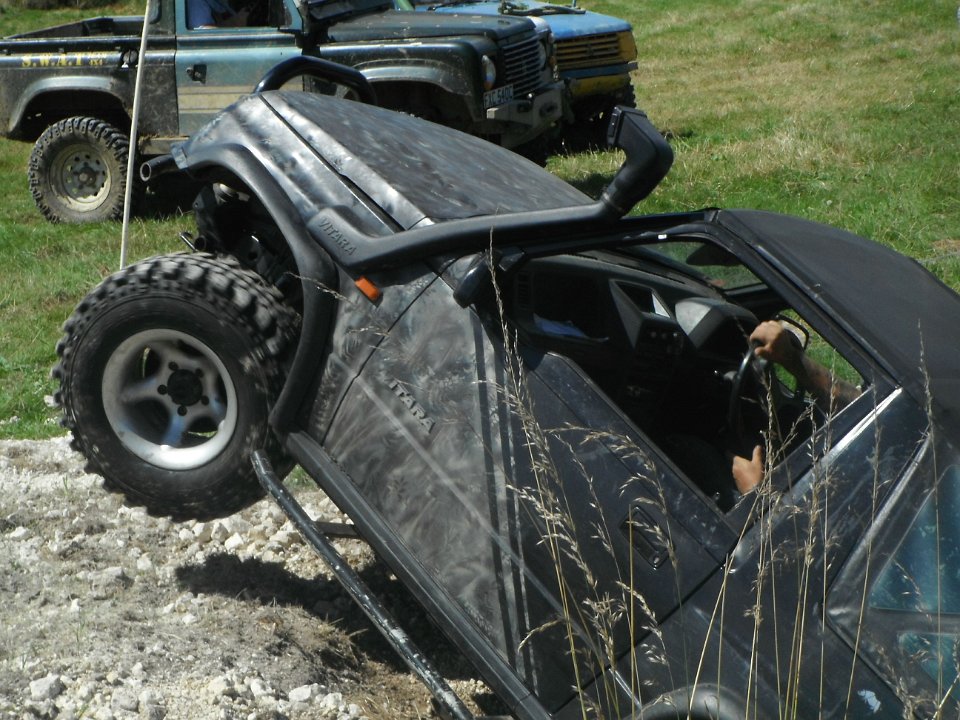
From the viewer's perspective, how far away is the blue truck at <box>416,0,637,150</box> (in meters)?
11.5

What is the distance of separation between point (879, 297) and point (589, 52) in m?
8.98

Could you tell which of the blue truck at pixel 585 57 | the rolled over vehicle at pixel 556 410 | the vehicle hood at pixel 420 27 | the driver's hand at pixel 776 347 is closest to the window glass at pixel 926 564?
the rolled over vehicle at pixel 556 410

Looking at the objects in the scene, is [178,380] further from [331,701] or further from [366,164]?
[331,701]

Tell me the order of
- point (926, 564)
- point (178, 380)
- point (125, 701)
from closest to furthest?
point (926, 564) → point (125, 701) → point (178, 380)

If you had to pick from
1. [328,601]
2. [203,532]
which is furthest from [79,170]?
[328,601]

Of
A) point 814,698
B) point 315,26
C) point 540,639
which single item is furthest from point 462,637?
point 315,26

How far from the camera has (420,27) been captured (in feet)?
29.9

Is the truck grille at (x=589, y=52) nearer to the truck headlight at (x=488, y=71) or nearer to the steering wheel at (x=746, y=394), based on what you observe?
the truck headlight at (x=488, y=71)

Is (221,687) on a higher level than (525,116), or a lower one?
lower

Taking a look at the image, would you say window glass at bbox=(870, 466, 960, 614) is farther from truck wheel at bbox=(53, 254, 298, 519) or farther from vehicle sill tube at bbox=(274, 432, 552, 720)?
truck wheel at bbox=(53, 254, 298, 519)

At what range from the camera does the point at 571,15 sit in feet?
40.3

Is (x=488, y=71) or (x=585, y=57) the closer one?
(x=488, y=71)

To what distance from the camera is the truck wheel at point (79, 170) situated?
Answer: 9.65m

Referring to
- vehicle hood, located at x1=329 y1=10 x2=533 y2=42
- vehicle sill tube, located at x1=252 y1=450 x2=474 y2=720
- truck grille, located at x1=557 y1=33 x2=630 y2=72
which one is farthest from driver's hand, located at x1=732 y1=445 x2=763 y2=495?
truck grille, located at x1=557 y1=33 x2=630 y2=72
